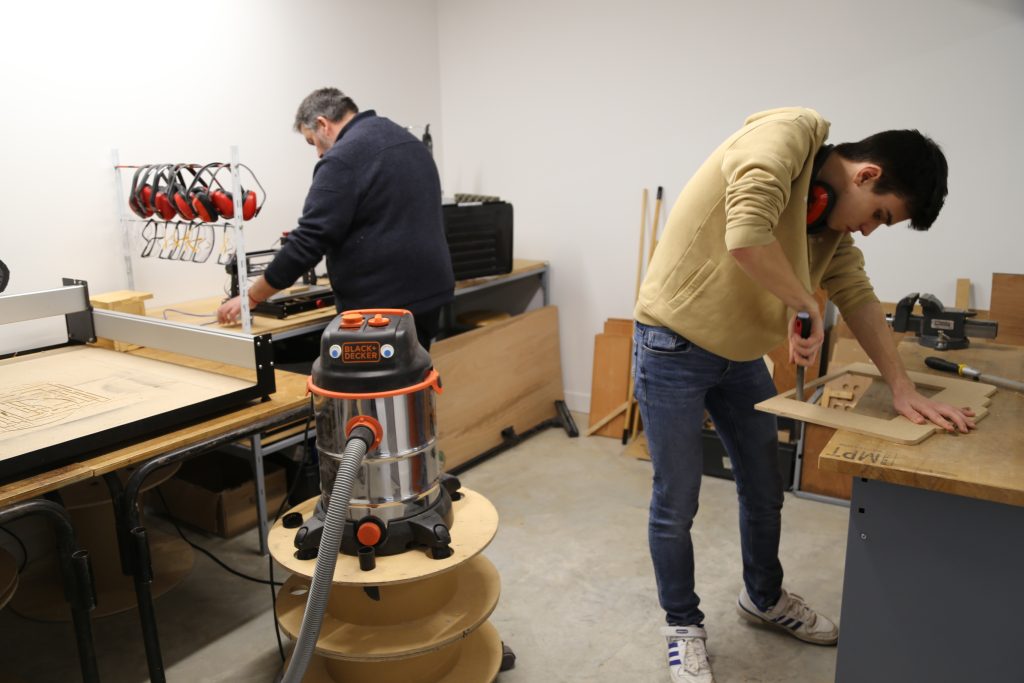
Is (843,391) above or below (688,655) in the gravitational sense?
above

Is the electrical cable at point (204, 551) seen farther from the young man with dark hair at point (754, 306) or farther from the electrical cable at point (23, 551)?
the young man with dark hair at point (754, 306)

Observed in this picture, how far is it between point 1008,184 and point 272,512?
3074mm

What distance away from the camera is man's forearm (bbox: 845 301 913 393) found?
163 cm

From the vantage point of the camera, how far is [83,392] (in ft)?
5.70

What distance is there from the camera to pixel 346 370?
4.60ft

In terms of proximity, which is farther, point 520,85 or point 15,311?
point 520,85

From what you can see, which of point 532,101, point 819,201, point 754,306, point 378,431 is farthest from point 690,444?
point 532,101

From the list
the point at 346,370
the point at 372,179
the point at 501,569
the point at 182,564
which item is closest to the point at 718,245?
the point at 346,370

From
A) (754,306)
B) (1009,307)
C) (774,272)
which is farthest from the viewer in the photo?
(1009,307)

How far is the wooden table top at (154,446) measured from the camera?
4.34 feet

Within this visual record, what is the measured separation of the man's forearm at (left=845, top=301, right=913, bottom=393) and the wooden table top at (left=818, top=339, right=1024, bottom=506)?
10 cm

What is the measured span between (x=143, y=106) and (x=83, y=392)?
4.70 ft

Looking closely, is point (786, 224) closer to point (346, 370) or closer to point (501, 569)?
point (346, 370)

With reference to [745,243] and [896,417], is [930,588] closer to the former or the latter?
[896,417]
